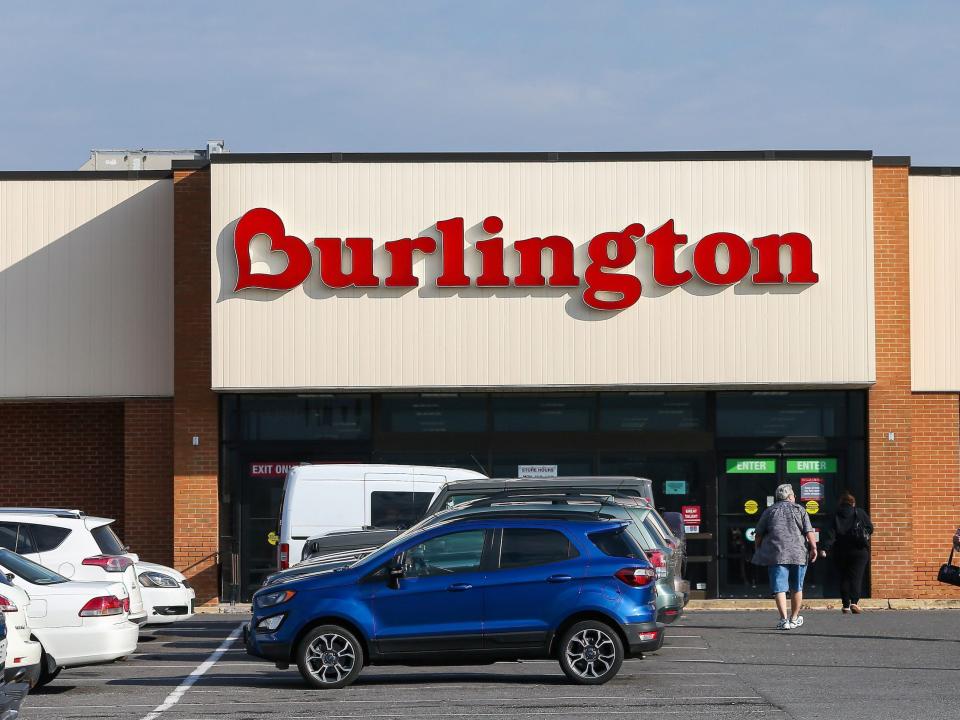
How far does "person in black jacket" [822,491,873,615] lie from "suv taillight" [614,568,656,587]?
8839 mm

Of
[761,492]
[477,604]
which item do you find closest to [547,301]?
[761,492]

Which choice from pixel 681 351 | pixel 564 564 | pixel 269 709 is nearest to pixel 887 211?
pixel 681 351

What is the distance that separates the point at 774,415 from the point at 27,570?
13.7 m

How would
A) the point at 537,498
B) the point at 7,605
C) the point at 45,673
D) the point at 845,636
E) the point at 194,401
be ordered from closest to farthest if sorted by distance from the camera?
1. the point at 7,605
2. the point at 45,673
3. the point at 537,498
4. the point at 845,636
5. the point at 194,401

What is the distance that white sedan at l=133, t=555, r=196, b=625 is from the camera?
19.3 metres

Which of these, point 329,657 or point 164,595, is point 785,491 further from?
point 164,595

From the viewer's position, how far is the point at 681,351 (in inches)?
937

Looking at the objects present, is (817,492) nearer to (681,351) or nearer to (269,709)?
(681,351)

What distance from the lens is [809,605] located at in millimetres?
23766

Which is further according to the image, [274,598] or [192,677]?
[192,677]

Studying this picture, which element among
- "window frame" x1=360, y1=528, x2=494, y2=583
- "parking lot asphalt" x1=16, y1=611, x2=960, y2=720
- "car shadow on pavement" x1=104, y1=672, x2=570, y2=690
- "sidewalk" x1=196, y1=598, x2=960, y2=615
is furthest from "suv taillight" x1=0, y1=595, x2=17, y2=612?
"sidewalk" x1=196, y1=598, x2=960, y2=615

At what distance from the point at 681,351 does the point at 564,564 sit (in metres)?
10.6

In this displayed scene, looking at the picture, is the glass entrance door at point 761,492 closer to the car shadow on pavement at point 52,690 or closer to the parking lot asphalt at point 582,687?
the parking lot asphalt at point 582,687

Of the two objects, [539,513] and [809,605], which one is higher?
[539,513]
